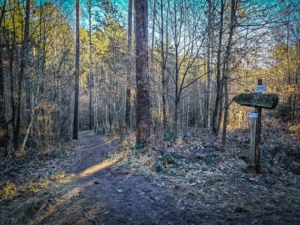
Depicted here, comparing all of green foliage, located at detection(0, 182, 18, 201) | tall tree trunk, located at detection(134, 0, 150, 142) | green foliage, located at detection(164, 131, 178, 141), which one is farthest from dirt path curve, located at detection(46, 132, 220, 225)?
tall tree trunk, located at detection(134, 0, 150, 142)

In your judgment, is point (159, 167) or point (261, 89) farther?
point (159, 167)

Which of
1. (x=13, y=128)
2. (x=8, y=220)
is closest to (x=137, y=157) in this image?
(x=8, y=220)

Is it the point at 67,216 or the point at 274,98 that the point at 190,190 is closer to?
the point at 67,216

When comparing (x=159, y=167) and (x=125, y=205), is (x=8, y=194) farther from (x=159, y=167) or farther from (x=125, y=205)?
(x=159, y=167)

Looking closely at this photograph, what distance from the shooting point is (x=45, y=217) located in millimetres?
2965

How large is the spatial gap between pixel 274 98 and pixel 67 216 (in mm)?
4504

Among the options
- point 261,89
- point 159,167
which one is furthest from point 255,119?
point 159,167

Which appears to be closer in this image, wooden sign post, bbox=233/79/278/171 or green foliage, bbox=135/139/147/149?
wooden sign post, bbox=233/79/278/171

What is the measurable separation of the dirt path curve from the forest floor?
15mm

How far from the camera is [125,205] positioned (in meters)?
3.17

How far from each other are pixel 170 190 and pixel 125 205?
3.18ft

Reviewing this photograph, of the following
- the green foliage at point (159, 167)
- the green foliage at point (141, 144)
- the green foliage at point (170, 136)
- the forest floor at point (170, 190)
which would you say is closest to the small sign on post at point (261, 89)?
the forest floor at point (170, 190)

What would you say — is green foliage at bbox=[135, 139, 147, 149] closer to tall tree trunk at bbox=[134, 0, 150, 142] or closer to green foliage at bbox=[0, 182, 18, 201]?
tall tree trunk at bbox=[134, 0, 150, 142]

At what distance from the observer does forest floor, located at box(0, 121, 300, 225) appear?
2.79 meters
